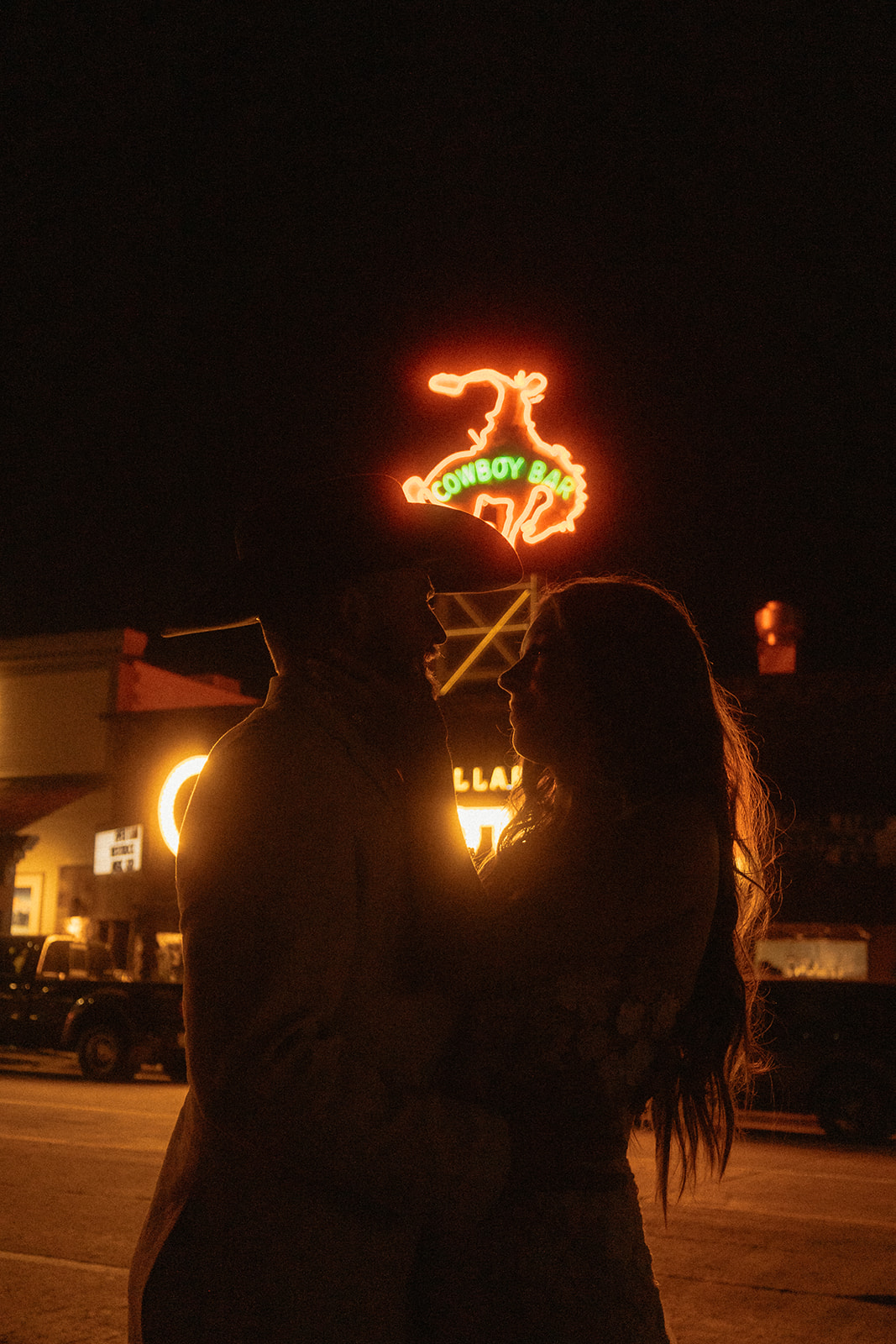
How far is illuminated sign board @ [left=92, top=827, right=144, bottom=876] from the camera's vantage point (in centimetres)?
2286

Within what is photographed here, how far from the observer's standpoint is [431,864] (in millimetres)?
1770

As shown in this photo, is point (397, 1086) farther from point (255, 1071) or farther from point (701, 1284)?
point (701, 1284)

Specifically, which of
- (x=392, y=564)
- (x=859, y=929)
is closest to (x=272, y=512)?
(x=392, y=564)

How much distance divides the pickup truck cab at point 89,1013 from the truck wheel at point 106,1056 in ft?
0.04

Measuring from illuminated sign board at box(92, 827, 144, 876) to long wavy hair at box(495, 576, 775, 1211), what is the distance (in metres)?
21.5

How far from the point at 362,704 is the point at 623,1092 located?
2.34 feet

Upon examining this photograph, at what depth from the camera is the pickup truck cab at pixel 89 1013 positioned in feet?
51.4

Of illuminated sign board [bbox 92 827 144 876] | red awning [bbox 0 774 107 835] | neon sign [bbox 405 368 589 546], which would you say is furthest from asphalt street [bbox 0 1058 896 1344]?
red awning [bbox 0 774 107 835]

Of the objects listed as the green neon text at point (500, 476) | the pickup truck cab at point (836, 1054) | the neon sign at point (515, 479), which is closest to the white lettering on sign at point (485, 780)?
the neon sign at point (515, 479)

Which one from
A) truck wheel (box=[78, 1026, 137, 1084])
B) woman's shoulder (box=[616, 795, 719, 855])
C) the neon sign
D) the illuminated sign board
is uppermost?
the neon sign

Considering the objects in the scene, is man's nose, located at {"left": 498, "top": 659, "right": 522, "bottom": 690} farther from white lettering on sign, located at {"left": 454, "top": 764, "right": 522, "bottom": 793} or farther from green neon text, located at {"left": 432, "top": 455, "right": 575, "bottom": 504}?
white lettering on sign, located at {"left": 454, "top": 764, "right": 522, "bottom": 793}

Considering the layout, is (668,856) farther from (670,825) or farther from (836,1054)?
(836,1054)

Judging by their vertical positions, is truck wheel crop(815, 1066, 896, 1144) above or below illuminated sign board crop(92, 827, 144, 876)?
below

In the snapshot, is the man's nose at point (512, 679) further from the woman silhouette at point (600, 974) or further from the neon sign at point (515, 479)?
the neon sign at point (515, 479)
